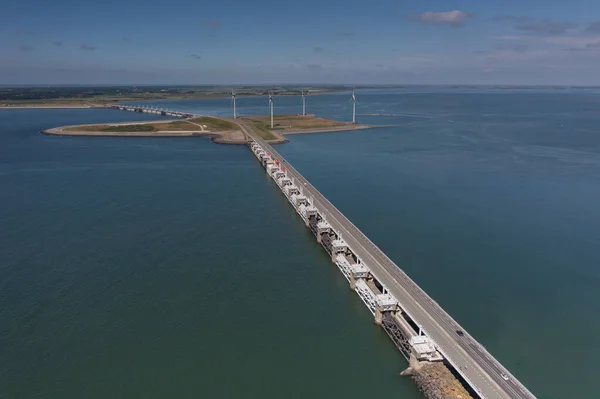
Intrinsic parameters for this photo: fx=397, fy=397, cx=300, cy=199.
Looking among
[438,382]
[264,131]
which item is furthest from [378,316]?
[264,131]

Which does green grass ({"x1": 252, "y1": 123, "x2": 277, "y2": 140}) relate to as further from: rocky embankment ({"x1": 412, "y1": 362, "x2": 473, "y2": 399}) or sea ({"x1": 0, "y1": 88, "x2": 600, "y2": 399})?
rocky embankment ({"x1": 412, "y1": 362, "x2": 473, "y2": 399})

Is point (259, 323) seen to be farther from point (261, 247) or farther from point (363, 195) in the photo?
point (363, 195)

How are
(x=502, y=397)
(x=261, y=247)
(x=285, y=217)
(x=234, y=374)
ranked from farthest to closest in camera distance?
(x=285, y=217), (x=261, y=247), (x=234, y=374), (x=502, y=397)

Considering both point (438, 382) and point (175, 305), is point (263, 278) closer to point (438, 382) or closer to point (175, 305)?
point (175, 305)

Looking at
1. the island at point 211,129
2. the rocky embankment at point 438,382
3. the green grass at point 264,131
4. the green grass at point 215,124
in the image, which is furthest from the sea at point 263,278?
the green grass at point 215,124

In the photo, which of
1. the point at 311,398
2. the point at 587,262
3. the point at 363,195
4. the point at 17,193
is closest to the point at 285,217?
the point at 363,195

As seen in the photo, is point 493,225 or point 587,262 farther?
point 493,225

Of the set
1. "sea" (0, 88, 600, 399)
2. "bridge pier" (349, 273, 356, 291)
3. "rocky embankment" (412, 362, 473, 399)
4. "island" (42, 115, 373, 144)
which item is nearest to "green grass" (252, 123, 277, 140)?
"island" (42, 115, 373, 144)
